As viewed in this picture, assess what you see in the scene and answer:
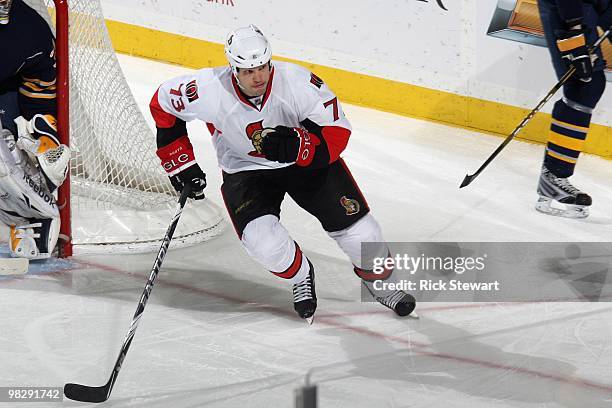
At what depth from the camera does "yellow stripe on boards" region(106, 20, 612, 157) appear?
215 inches

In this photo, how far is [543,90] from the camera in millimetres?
5348

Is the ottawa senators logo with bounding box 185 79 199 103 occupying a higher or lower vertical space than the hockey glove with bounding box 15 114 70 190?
higher

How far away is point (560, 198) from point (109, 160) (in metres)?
1.76

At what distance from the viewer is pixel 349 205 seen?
351 centimetres

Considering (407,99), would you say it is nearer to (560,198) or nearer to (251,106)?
(560,198)

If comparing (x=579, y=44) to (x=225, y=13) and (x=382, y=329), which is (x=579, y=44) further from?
(x=225, y=13)

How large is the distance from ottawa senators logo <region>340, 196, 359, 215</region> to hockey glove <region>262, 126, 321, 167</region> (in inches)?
11.3

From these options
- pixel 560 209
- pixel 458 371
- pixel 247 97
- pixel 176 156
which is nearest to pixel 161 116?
pixel 176 156

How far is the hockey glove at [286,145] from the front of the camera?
3.21 m

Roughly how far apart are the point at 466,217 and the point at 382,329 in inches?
46.8

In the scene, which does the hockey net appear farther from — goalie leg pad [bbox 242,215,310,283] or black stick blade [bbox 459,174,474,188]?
black stick blade [bbox 459,174,474,188]

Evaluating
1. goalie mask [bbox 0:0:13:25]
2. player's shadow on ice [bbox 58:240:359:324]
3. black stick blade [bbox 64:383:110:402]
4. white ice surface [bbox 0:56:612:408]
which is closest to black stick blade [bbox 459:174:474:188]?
white ice surface [bbox 0:56:612:408]

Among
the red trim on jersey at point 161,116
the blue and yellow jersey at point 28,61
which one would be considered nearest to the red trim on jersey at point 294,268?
the red trim on jersey at point 161,116

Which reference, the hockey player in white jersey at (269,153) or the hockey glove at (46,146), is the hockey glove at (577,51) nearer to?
the hockey player in white jersey at (269,153)
